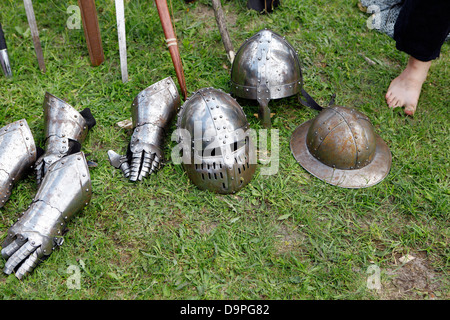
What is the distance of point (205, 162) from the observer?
332 centimetres

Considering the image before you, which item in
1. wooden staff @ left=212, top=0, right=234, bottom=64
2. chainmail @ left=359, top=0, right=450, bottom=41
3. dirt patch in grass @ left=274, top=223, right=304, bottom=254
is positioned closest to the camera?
dirt patch in grass @ left=274, top=223, right=304, bottom=254

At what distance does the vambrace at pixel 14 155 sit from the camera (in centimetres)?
331

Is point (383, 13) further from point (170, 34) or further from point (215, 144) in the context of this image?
point (215, 144)

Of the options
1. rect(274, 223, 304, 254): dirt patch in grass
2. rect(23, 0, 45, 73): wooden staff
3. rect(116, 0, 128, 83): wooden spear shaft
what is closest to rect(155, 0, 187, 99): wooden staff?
rect(116, 0, 128, 83): wooden spear shaft

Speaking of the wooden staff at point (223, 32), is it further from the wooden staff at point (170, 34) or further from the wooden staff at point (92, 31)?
the wooden staff at point (92, 31)

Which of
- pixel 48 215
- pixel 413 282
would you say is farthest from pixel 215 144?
pixel 413 282

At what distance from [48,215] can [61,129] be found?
876 mm

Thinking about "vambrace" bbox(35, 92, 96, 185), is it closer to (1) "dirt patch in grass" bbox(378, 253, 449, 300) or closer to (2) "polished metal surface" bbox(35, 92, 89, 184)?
(2) "polished metal surface" bbox(35, 92, 89, 184)

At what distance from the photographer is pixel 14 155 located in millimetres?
3363

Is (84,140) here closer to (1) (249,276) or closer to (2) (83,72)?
(2) (83,72)

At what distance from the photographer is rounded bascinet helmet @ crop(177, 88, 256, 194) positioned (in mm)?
3305

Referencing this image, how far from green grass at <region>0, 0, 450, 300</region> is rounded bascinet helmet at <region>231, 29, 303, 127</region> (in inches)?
11.9
